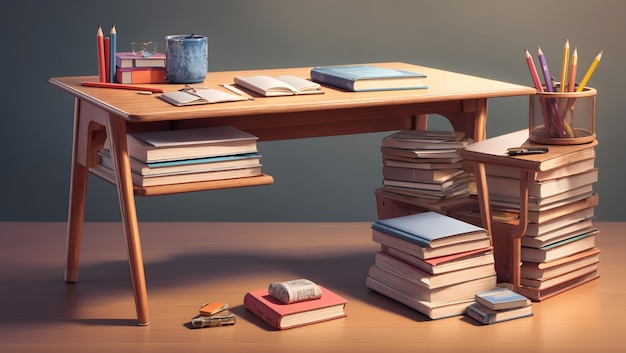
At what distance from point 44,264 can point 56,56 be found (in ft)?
3.45

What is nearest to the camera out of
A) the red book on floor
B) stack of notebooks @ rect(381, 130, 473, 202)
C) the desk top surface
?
the desk top surface

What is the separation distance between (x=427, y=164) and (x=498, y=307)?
59 centimetres

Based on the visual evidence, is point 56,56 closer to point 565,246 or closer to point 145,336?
point 145,336

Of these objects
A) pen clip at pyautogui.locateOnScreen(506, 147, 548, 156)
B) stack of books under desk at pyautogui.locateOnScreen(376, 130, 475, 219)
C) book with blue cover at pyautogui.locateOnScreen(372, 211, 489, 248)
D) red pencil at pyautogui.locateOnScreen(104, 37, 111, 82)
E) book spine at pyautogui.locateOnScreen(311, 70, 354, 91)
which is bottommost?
book with blue cover at pyautogui.locateOnScreen(372, 211, 489, 248)

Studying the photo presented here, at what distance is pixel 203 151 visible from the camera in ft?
9.84

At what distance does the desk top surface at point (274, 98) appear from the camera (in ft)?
9.41

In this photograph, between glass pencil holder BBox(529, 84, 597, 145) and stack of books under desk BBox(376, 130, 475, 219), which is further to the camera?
stack of books under desk BBox(376, 130, 475, 219)

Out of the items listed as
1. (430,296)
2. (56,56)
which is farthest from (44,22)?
(430,296)

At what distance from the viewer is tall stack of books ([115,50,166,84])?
10.8ft

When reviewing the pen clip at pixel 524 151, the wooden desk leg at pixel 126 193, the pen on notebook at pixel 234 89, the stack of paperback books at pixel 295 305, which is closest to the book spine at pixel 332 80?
the pen on notebook at pixel 234 89

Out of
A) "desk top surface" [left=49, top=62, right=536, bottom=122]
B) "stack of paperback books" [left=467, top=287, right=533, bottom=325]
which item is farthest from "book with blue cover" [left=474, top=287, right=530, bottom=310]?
"desk top surface" [left=49, top=62, right=536, bottom=122]

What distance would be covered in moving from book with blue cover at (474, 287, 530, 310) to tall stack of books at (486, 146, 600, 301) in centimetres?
15

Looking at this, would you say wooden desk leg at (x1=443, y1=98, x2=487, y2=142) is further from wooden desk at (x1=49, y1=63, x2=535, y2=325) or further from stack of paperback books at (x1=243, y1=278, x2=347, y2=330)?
stack of paperback books at (x1=243, y1=278, x2=347, y2=330)

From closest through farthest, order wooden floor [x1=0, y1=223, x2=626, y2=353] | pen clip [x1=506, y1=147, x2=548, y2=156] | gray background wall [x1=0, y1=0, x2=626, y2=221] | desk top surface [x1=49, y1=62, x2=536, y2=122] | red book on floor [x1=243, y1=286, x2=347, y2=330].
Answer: desk top surface [x1=49, y1=62, x2=536, y2=122]
wooden floor [x1=0, y1=223, x2=626, y2=353]
red book on floor [x1=243, y1=286, x2=347, y2=330]
pen clip [x1=506, y1=147, x2=548, y2=156]
gray background wall [x1=0, y1=0, x2=626, y2=221]
